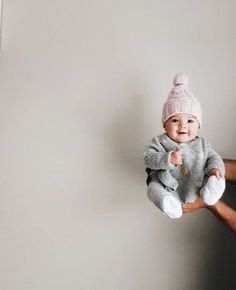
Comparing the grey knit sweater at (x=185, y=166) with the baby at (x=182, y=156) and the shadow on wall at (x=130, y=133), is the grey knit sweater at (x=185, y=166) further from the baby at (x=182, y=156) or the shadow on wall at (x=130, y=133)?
the shadow on wall at (x=130, y=133)

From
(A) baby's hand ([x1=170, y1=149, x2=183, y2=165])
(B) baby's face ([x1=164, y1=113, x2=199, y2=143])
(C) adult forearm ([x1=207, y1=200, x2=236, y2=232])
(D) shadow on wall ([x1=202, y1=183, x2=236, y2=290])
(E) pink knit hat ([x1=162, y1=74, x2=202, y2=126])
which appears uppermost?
(E) pink knit hat ([x1=162, y1=74, x2=202, y2=126])

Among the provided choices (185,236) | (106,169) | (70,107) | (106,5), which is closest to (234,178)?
(185,236)

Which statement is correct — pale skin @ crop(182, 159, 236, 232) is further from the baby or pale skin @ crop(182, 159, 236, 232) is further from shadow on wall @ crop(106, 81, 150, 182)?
shadow on wall @ crop(106, 81, 150, 182)

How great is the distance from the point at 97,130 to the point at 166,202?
37 cm

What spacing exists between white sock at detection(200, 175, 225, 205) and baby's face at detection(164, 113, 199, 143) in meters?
0.10

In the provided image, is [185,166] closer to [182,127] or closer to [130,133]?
[182,127]

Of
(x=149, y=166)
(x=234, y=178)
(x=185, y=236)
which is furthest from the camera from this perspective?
(x=185, y=236)

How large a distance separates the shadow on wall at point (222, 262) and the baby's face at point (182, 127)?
0.35 meters

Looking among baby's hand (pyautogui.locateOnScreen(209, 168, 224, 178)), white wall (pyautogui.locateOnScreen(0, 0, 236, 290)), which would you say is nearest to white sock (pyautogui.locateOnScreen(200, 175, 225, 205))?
baby's hand (pyautogui.locateOnScreen(209, 168, 224, 178))

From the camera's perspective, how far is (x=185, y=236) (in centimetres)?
93

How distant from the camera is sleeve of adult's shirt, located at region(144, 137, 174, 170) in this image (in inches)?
26.4

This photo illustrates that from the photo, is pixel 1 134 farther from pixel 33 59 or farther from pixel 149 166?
pixel 149 166

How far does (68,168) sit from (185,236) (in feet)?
1.20

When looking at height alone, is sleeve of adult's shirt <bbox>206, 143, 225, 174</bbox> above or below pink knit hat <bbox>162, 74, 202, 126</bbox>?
below
